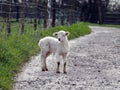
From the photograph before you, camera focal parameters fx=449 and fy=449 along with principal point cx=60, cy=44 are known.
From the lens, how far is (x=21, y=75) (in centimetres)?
1014

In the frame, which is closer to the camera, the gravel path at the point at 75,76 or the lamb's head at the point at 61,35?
the gravel path at the point at 75,76

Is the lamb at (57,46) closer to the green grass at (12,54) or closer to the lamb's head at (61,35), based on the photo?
the lamb's head at (61,35)

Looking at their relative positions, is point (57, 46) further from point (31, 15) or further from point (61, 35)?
point (31, 15)

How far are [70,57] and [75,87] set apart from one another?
5.04 meters

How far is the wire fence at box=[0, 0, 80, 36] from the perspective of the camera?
15.8 metres

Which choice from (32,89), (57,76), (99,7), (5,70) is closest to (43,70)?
(57,76)

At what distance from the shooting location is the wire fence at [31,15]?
1584 cm

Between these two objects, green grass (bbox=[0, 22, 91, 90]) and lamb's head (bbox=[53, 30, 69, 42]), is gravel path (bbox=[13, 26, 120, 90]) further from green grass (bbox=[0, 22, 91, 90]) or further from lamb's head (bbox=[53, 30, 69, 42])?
lamb's head (bbox=[53, 30, 69, 42])

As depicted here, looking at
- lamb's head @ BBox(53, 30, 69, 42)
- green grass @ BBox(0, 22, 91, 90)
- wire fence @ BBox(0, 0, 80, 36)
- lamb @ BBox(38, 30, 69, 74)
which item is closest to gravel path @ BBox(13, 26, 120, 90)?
green grass @ BBox(0, 22, 91, 90)

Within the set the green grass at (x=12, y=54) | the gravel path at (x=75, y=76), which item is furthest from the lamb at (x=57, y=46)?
the green grass at (x=12, y=54)

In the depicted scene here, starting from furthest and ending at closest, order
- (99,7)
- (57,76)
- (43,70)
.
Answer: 1. (99,7)
2. (43,70)
3. (57,76)

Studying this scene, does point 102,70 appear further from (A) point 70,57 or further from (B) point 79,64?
(A) point 70,57

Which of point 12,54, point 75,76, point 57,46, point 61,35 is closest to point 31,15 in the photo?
point 12,54

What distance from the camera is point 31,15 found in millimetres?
22156
